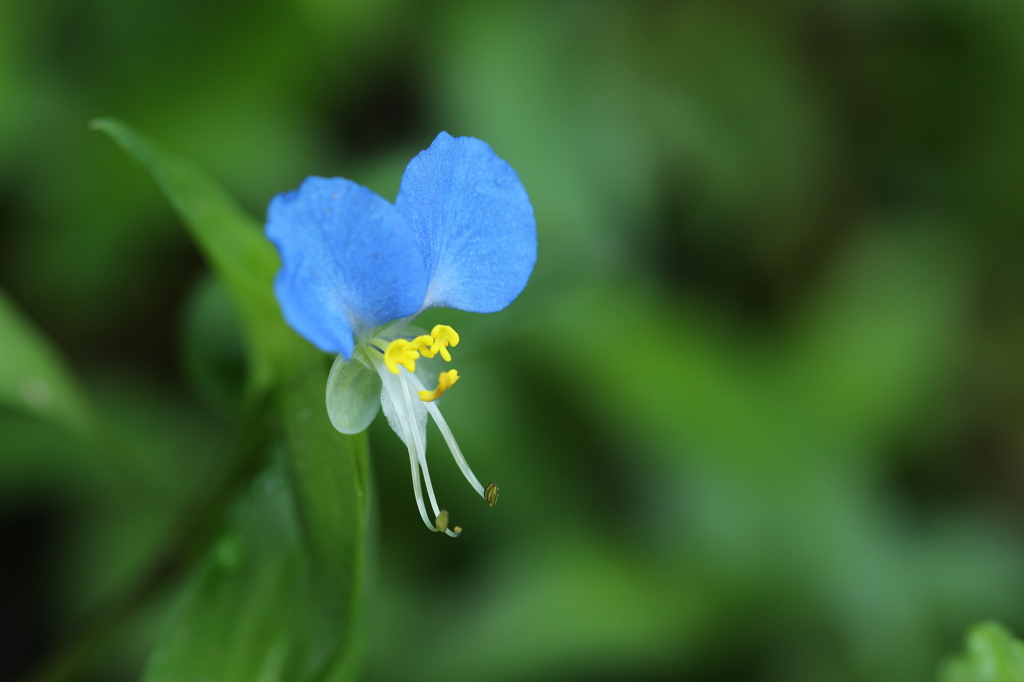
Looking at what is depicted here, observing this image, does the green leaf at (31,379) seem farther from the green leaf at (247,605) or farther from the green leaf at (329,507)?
the green leaf at (329,507)

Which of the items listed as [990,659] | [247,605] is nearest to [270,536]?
[247,605]

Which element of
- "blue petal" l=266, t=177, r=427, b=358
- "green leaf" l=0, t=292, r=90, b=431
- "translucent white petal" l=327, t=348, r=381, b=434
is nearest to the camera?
"blue petal" l=266, t=177, r=427, b=358

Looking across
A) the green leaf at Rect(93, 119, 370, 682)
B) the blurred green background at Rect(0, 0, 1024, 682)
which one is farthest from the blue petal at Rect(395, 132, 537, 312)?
the blurred green background at Rect(0, 0, 1024, 682)

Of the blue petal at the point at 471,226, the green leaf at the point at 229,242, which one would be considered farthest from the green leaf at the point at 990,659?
the green leaf at the point at 229,242

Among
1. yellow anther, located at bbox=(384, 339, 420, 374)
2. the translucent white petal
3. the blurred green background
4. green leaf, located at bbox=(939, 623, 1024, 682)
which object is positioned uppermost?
the blurred green background

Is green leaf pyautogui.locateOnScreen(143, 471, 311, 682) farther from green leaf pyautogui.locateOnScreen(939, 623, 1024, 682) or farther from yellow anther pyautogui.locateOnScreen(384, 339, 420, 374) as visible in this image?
green leaf pyautogui.locateOnScreen(939, 623, 1024, 682)
